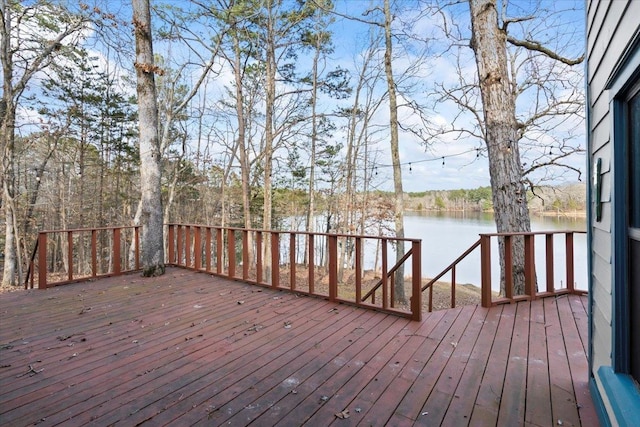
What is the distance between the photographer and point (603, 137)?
1547 mm

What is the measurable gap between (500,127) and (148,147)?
5.22 m

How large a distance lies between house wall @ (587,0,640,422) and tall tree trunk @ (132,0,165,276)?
207 inches

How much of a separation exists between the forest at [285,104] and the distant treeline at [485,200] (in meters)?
0.26

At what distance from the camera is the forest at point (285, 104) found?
17.8ft

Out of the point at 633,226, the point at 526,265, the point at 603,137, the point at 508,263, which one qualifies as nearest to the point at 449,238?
the point at 526,265

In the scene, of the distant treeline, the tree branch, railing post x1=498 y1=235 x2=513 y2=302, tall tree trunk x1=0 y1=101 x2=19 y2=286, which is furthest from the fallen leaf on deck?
tall tree trunk x1=0 y1=101 x2=19 y2=286

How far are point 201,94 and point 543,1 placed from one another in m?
11.4

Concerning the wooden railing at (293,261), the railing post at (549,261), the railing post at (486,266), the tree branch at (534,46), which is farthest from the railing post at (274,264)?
the tree branch at (534,46)

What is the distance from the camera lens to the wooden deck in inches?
64.4

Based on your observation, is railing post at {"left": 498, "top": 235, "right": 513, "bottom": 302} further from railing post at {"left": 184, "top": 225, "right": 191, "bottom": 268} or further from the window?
railing post at {"left": 184, "top": 225, "right": 191, "bottom": 268}

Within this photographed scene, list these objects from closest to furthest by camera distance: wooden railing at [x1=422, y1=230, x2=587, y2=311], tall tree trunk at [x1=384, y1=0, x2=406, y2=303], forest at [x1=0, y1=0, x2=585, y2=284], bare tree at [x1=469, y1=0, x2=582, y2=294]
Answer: wooden railing at [x1=422, y1=230, x2=587, y2=311], bare tree at [x1=469, y1=0, x2=582, y2=294], forest at [x1=0, y1=0, x2=585, y2=284], tall tree trunk at [x1=384, y1=0, x2=406, y2=303]

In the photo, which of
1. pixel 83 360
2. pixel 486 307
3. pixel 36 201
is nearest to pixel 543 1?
pixel 486 307

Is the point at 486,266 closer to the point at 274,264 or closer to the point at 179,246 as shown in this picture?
the point at 274,264

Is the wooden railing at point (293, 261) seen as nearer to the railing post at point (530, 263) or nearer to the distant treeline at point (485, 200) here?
the railing post at point (530, 263)
